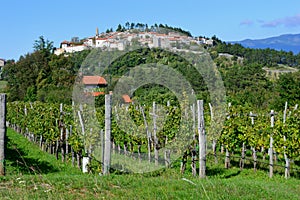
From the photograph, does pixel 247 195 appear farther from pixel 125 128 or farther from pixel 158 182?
pixel 125 128

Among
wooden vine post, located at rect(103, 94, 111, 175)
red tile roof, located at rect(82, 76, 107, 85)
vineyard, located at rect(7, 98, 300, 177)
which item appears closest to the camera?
wooden vine post, located at rect(103, 94, 111, 175)

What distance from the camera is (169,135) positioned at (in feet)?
35.7

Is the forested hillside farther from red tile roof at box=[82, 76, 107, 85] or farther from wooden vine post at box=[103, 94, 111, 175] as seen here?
wooden vine post at box=[103, 94, 111, 175]

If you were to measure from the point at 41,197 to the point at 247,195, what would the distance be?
90.9 inches

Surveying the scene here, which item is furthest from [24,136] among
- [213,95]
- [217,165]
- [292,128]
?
[292,128]

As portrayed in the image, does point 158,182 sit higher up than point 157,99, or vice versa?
point 157,99

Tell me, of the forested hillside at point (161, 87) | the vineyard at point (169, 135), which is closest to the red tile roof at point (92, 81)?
the forested hillside at point (161, 87)

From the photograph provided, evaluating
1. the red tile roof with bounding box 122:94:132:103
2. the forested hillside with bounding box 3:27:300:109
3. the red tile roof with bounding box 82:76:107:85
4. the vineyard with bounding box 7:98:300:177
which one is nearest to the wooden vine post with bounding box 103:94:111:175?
the vineyard with bounding box 7:98:300:177

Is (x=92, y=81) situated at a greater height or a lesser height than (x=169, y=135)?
greater

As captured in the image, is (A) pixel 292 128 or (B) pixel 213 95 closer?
(A) pixel 292 128

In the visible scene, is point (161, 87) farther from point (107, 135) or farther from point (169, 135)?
point (107, 135)

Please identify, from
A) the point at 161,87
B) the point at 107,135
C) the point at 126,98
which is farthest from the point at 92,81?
the point at 107,135

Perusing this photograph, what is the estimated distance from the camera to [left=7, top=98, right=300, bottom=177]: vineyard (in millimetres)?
10158

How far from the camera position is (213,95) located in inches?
624
